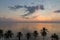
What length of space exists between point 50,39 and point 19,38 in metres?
9.86

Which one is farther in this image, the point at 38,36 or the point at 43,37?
the point at 38,36

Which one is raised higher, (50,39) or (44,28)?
(44,28)

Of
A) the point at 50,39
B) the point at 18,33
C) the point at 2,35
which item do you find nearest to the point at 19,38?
the point at 18,33

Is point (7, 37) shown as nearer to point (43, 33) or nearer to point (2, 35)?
point (2, 35)

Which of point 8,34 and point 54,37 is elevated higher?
point 8,34

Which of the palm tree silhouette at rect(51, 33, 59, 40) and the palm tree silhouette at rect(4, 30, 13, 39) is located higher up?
the palm tree silhouette at rect(4, 30, 13, 39)

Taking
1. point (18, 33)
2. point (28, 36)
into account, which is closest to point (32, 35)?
point (28, 36)

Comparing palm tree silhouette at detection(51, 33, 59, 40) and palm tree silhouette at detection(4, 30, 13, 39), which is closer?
palm tree silhouette at detection(51, 33, 59, 40)

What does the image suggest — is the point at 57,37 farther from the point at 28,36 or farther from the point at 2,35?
the point at 2,35

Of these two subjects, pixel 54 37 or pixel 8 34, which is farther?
pixel 8 34

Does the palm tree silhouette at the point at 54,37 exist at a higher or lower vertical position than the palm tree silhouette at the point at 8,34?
lower

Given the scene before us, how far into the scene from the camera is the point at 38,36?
2226 inches

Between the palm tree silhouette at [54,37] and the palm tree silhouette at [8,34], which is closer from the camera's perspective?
the palm tree silhouette at [54,37]

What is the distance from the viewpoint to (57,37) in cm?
5244
